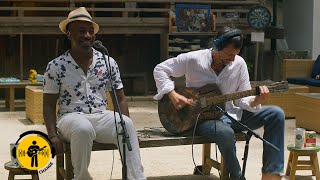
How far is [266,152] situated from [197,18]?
9.18 metres

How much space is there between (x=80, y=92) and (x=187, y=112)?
37.8 inches

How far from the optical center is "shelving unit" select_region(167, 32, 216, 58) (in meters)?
14.5

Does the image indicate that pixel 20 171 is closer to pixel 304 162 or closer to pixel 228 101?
pixel 228 101

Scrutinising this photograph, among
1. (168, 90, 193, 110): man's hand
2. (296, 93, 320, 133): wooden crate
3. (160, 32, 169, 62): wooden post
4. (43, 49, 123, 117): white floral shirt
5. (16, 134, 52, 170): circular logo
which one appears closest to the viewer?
(16, 134, 52, 170): circular logo

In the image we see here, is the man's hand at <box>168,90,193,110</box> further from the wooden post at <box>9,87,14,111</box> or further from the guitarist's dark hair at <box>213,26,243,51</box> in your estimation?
the wooden post at <box>9,87,14,111</box>

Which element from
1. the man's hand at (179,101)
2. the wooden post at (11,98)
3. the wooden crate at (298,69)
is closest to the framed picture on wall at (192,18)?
the wooden crate at (298,69)

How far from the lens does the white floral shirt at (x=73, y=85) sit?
17.0 feet

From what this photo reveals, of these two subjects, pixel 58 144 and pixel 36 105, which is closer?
pixel 58 144

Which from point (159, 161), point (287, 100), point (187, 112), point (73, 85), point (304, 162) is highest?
point (73, 85)

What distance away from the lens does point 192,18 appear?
47.3ft

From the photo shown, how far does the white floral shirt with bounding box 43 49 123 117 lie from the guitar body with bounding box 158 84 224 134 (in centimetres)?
73

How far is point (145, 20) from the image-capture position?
46.5ft

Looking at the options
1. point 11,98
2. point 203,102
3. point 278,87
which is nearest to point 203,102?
point 203,102

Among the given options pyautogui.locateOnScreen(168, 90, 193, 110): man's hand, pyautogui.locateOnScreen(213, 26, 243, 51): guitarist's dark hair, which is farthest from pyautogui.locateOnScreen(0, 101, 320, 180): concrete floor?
pyautogui.locateOnScreen(213, 26, 243, 51): guitarist's dark hair
